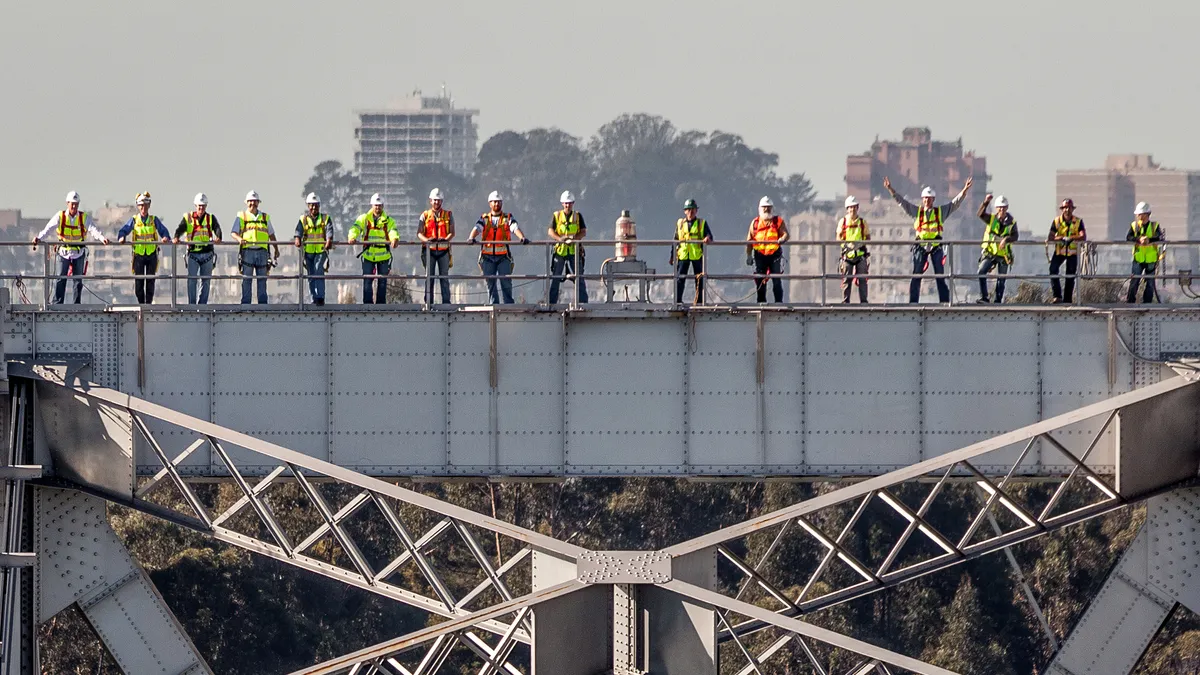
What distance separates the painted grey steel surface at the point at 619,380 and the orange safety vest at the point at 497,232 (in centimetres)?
392

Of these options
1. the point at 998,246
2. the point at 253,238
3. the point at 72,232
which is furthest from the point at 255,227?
the point at 998,246

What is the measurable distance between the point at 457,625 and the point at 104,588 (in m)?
6.18

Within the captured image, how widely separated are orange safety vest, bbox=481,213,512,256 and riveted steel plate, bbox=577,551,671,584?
8.24 metres

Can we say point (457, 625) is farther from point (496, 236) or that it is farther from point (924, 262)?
point (924, 262)

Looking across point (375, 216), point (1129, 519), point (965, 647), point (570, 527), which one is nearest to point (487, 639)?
point (570, 527)

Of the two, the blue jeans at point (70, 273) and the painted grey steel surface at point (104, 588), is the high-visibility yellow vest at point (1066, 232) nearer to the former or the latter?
the painted grey steel surface at point (104, 588)

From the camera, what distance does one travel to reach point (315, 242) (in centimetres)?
2958

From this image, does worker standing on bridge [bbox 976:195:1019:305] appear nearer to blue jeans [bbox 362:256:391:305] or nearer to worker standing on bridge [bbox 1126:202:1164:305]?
worker standing on bridge [bbox 1126:202:1164:305]

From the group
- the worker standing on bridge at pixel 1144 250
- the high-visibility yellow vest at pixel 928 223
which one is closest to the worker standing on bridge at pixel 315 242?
the high-visibility yellow vest at pixel 928 223

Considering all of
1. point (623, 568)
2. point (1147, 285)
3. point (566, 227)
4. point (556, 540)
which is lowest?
point (623, 568)

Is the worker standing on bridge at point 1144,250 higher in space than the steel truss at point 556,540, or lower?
higher

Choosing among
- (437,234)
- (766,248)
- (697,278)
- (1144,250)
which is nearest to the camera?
(697,278)

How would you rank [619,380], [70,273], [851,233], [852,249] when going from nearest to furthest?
1. [619,380]
2. [70,273]
3. [852,249]
4. [851,233]

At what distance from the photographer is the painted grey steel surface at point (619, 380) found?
27.1 m
